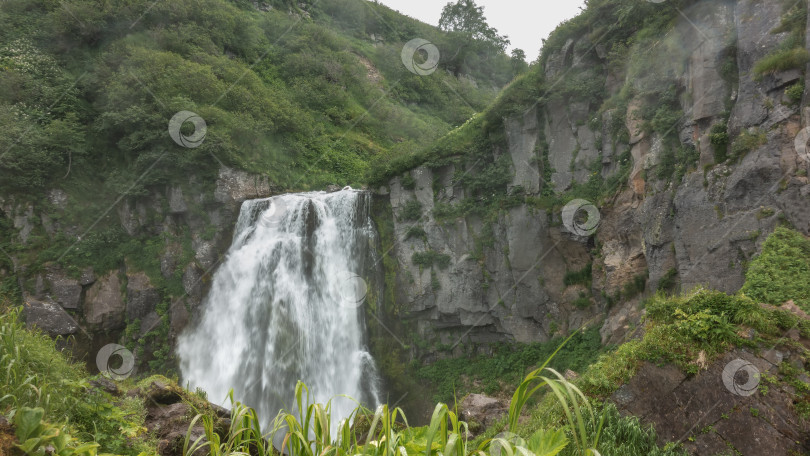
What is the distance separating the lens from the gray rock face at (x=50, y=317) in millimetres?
14930

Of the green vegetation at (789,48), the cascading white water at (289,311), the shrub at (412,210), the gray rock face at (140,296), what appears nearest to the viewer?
the green vegetation at (789,48)

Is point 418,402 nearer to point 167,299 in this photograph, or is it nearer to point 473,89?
point 167,299

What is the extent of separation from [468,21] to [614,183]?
3200cm

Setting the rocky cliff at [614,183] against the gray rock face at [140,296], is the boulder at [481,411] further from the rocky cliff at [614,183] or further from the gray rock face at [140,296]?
the gray rock face at [140,296]

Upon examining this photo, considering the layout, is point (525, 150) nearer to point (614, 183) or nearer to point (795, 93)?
point (614, 183)

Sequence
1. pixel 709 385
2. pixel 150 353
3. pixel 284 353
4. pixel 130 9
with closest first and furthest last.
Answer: pixel 709 385
pixel 284 353
pixel 150 353
pixel 130 9

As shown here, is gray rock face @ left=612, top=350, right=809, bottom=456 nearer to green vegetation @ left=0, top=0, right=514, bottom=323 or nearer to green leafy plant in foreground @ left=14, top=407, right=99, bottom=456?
green leafy plant in foreground @ left=14, top=407, right=99, bottom=456

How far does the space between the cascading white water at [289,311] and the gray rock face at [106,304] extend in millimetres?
3042

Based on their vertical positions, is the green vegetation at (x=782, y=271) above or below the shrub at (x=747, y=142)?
below

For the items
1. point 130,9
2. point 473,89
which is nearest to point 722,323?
A: point 130,9

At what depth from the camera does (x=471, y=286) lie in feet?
46.8

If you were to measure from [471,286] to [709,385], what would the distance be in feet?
33.0

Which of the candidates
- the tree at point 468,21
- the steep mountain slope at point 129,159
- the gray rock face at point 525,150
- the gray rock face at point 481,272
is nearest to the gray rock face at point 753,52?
the gray rock face at point 481,272

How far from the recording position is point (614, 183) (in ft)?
37.5
